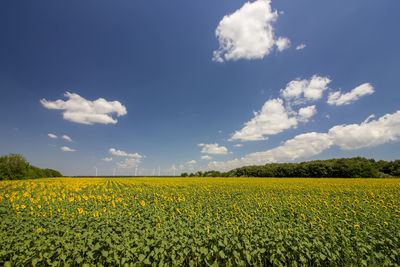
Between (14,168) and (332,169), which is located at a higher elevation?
(14,168)

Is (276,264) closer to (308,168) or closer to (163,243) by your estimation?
(163,243)

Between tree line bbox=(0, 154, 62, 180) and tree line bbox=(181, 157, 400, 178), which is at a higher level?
tree line bbox=(0, 154, 62, 180)

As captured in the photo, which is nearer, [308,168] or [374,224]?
[374,224]

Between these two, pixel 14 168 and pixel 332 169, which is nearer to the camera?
pixel 14 168

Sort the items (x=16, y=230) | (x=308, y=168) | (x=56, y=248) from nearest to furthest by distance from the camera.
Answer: (x=56, y=248) → (x=16, y=230) → (x=308, y=168)

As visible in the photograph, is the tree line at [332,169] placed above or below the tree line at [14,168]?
below

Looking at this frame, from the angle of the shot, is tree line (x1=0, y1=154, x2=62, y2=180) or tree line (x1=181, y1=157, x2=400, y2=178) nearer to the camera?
tree line (x1=0, y1=154, x2=62, y2=180)

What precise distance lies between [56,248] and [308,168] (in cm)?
6603

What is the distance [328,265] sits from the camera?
4219mm

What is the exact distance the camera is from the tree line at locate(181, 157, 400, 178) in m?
46.3

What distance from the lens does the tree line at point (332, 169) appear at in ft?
152

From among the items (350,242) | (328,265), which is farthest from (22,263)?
(350,242)

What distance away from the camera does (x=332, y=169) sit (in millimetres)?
51094

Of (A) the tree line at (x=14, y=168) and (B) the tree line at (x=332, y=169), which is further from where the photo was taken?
(B) the tree line at (x=332, y=169)
